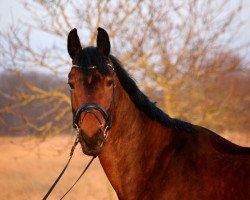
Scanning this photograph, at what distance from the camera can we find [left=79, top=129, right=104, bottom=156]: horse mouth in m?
3.07

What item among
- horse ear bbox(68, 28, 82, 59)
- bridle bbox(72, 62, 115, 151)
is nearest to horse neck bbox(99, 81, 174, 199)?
bridle bbox(72, 62, 115, 151)

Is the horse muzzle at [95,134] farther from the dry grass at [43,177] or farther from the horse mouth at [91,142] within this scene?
the dry grass at [43,177]

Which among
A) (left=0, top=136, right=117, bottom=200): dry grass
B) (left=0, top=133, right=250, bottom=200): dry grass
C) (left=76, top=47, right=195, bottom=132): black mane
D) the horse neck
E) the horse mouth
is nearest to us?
the horse mouth

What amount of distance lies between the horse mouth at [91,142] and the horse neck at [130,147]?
14.0 inches

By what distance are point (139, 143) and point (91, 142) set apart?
665mm

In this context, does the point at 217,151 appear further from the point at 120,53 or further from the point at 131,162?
the point at 120,53

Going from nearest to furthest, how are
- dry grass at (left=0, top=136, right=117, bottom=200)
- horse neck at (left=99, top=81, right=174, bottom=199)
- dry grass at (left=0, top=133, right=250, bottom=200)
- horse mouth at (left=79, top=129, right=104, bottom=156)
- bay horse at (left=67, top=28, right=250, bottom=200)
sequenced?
horse mouth at (left=79, top=129, right=104, bottom=156), bay horse at (left=67, top=28, right=250, bottom=200), horse neck at (left=99, top=81, right=174, bottom=199), dry grass at (left=0, top=133, right=250, bottom=200), dry grass at (left=0, top=136, right=117, bottom=200)

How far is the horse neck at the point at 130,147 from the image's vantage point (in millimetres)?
3451

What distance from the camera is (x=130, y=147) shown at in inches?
139

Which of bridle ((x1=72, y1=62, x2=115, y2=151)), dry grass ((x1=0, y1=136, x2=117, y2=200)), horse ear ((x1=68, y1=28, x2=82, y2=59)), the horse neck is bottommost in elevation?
dry grass ((x1=0, y1=136, x2=117, y2=200))

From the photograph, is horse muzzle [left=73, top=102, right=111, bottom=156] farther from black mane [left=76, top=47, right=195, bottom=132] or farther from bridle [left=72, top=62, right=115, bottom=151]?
black mane [left=76, top=47, right=195, bottom=132]

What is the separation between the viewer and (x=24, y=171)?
2061 cm

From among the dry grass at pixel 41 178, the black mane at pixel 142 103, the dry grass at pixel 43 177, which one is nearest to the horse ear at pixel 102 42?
the black mane at pixel 142 103

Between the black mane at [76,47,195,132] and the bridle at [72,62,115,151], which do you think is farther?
the black mane at [76,47,195,132]
